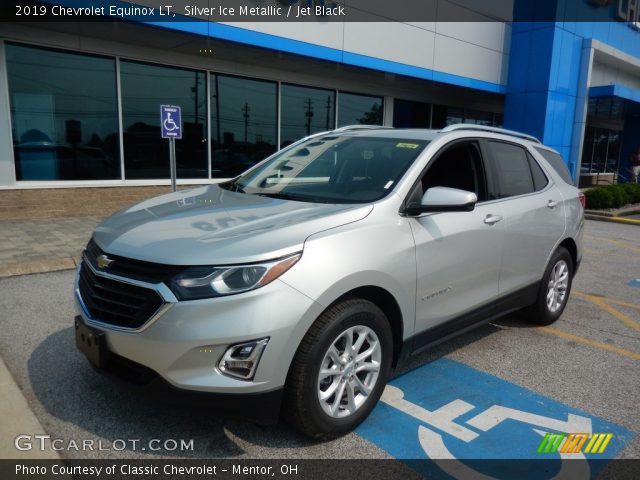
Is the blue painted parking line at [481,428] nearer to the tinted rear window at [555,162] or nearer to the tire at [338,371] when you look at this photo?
the tire at [338,371]

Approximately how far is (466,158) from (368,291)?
1.64 metres

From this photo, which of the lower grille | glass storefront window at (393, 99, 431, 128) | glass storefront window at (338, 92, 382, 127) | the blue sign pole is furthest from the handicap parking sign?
glass storefront window at (393, 99, 431, 128)

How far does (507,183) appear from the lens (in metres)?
4.29

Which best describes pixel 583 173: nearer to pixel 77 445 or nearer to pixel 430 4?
pixel 430 4

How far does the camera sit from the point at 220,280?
2.49 m

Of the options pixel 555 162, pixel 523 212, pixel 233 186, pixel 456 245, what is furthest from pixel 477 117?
pixel 456 245

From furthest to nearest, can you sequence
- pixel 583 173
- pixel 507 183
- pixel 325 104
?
pixel 583 173 < pixel 325 104 < pixel 507 183

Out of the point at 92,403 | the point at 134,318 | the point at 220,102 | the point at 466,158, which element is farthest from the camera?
the point at 220,102

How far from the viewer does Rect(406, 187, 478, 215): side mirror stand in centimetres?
319

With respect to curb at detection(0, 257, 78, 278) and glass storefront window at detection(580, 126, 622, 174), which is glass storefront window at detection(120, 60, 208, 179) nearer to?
curb at detection(0, 257, 78, 278)

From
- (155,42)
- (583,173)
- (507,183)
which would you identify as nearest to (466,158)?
(507,183)

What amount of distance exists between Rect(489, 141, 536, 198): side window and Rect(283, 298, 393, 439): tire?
6.08ft

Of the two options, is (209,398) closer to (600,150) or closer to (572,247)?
(572,247)

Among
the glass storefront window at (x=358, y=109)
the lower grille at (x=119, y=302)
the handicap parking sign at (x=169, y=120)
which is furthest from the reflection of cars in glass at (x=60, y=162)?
the lower grille at (x=119, y=302)
